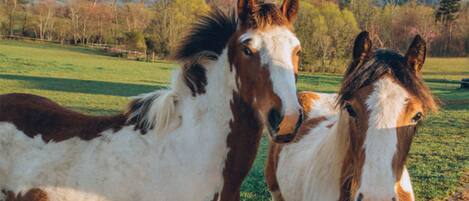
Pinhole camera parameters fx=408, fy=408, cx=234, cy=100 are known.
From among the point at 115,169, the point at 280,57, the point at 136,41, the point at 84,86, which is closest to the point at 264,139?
the point at 115,169

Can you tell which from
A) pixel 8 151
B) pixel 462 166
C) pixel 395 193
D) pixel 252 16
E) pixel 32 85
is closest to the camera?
pixel 395 193

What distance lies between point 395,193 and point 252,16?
4.64 ft

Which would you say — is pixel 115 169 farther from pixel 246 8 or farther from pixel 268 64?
pixel 246 8

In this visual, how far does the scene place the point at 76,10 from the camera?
2427 inches

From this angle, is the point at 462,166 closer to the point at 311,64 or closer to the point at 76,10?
the point at 311,64

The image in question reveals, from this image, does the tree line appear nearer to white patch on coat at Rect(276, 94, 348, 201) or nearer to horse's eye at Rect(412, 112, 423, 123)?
white patch on coat at Rect(276, 94, 348, 201)

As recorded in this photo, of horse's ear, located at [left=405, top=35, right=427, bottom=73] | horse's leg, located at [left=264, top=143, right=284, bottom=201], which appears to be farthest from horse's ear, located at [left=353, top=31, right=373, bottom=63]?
horse's leg, located at [left=264, top=143, right=284, bottom=201]

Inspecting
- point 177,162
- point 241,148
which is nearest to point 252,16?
point 241,148

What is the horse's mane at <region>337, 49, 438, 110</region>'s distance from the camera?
2644 millimetres

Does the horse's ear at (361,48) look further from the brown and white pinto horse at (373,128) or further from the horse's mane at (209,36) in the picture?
the horse's mane at (209,36)

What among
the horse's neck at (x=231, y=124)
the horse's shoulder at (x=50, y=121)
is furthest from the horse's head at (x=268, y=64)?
the horse's shoulder at (x=50, y=121)

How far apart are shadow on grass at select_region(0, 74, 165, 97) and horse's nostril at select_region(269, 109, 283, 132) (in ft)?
53.9

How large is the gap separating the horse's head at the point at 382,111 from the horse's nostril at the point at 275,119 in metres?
0.56

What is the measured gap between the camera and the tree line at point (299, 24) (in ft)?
133
